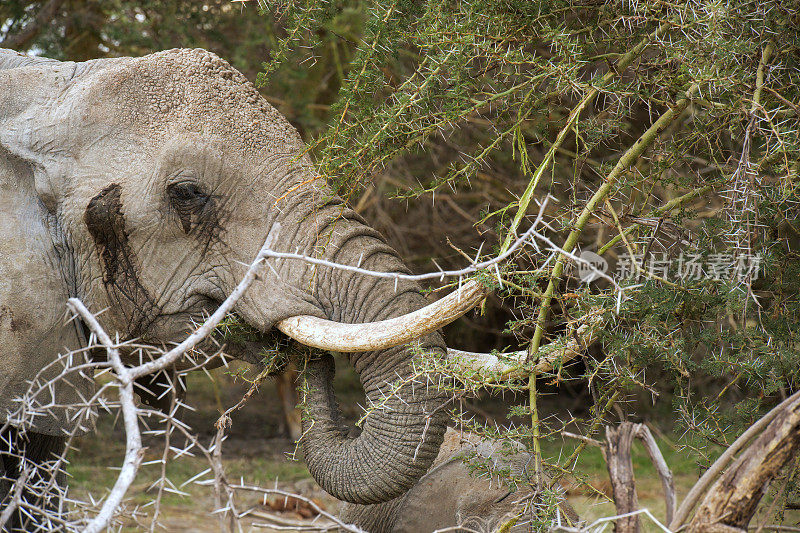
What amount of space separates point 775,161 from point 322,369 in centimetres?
137

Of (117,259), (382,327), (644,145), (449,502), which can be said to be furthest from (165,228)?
(644,145)

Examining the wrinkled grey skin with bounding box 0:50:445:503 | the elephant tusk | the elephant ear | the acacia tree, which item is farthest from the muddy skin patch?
the acacia tree

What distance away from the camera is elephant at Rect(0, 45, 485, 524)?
2.59 meters

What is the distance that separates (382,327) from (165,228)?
0.83 m

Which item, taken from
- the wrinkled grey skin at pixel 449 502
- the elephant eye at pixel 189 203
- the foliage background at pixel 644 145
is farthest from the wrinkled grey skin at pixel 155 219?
the wrinkled grey skin at pixel 449 502

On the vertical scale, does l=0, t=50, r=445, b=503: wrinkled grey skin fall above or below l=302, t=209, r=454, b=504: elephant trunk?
above

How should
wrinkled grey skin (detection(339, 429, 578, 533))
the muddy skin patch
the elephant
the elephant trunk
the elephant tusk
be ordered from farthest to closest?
wrinkled grey skin (detection(339, 429, 578, 533))
the muddy skin patch
the elephant
the elephant trunk
the elephant tusk

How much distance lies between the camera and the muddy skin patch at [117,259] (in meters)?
2.70

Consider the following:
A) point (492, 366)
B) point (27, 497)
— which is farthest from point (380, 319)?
point (27, 497)

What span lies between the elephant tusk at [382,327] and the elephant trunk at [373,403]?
0.10 m

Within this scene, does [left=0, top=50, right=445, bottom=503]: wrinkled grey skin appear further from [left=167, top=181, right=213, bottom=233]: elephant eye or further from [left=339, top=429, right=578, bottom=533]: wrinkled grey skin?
[left=339, top=429, right=578, bottom=533]: wrinkled grey skin

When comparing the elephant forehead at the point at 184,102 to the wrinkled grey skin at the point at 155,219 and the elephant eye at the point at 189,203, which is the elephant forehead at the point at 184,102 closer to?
the wrinkled grey skin at the point at 155,219

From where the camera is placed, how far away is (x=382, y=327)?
2322 millimetres

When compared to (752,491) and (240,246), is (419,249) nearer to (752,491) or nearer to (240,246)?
(240,246)
